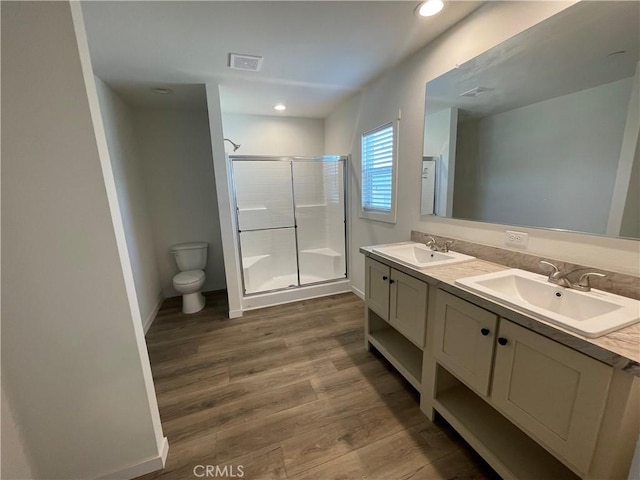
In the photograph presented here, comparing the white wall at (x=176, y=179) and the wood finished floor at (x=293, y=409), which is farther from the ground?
the white wall at (x=176, y=179)

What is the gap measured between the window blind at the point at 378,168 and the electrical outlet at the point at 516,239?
44.5 inches

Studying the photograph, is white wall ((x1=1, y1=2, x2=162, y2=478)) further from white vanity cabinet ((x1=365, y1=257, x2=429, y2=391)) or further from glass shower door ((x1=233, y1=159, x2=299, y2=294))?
glass shower door ((x1=233, y1=159, x2=299, y2=294))

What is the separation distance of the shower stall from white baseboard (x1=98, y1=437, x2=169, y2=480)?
2.07 m

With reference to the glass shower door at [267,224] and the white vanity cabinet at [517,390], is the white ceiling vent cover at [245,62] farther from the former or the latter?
the white vanity cabinet at [517,390]

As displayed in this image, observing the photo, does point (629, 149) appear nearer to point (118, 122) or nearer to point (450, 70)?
point (450, 70)

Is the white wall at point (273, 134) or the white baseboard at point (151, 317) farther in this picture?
the white wall at point (273, 134)

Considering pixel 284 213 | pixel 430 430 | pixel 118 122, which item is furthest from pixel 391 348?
pixel 118 122

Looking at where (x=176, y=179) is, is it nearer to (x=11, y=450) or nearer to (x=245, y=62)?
(x=245, y=62)

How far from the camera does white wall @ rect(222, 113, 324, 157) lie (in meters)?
3.47

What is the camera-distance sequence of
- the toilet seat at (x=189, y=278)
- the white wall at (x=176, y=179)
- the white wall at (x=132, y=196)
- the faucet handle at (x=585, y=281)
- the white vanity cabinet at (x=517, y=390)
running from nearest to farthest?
the white vanity cabinet at (x=517, y=390), the faucet handle at (x=585, y=281), the white wall at (x=132, y=196), the toilet seat at (x=189, y=278), the white wall at (x=176, y=179)

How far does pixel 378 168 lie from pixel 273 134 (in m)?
1.80

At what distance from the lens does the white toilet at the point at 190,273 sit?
2865mm

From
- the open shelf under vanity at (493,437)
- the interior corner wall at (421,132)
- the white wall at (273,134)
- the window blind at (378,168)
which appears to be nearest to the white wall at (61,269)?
the open shelf under vanity at (493,437)

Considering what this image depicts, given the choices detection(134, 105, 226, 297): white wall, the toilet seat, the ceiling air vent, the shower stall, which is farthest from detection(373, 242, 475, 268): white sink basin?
detection(134, 105, 226, 297): white wall
